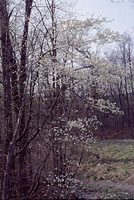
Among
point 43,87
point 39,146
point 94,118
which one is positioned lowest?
point 39,146

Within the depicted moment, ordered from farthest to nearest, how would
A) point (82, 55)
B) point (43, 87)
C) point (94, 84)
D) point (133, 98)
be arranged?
point (133, 98) → point (94, 84) → point (82, 55) → point (43, 87)

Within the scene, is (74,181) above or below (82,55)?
below

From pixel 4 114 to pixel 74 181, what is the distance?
2.41 m

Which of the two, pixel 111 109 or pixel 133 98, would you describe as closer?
pixel 111 109

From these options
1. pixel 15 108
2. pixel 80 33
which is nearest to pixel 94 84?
pixel 80 33

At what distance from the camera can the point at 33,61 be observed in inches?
282

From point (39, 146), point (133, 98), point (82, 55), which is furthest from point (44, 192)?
point (133, 98)

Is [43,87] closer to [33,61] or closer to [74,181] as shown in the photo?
[33,61]

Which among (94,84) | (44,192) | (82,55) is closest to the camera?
(44,192)

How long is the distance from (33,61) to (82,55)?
1468 mm

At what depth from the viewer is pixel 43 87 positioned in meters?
7.31

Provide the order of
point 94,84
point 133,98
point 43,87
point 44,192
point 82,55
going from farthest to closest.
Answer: point 133,98
point 94,84
point 82,55
point 43,87
point 44,192

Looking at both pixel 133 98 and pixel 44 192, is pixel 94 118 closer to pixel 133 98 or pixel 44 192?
pixel 44 192

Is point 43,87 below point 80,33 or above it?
below
